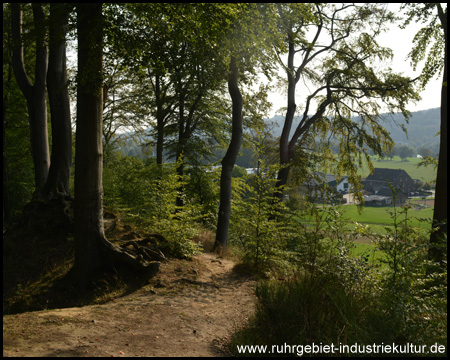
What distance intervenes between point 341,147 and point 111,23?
15.6 m

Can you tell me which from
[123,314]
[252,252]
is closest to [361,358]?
[123,314]

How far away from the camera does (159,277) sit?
7.91m

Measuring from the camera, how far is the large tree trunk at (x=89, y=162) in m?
6.99

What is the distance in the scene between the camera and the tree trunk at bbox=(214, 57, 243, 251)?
11602mm

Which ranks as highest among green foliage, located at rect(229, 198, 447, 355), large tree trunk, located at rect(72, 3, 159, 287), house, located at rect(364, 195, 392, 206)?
large tree trunk, located at rect(72, 3, 159, 287)

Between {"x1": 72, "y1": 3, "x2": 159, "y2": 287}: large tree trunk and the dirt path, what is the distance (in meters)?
1.05

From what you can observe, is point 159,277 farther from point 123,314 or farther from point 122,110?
point 122,110

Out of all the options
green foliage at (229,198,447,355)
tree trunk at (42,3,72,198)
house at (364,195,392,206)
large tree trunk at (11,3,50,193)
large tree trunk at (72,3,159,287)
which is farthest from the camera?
house at (364,195,392,206)

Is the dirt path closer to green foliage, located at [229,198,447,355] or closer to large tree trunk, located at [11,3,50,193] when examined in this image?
green foliage, located at [229,198,447,355]

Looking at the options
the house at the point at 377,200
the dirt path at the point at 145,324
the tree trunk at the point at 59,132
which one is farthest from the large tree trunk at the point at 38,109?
the house at the point at 377,200

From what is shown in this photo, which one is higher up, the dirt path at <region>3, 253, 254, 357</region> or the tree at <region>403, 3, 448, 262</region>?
the tree at <region>403, 3, 448, 262</region>

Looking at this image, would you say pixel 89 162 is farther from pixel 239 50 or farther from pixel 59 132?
pixel 239 50

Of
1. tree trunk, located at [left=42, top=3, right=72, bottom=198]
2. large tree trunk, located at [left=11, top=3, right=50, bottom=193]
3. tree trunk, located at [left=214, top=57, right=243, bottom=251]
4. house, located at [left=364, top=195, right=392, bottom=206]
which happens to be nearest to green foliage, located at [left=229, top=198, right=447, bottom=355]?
tree trunk, located at [left=214, top=57, right=243, bottom=251]

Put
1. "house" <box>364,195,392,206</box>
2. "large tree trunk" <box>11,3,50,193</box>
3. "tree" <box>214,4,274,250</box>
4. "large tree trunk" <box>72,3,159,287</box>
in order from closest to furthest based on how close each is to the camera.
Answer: "large tree trunk" <box>72,3,159,287</box>
"tree" <box>214,4,274,250</box>
"large tree trunk" <box>11,3,50,193</box>
"house" <box>364,195,392,206</box>
